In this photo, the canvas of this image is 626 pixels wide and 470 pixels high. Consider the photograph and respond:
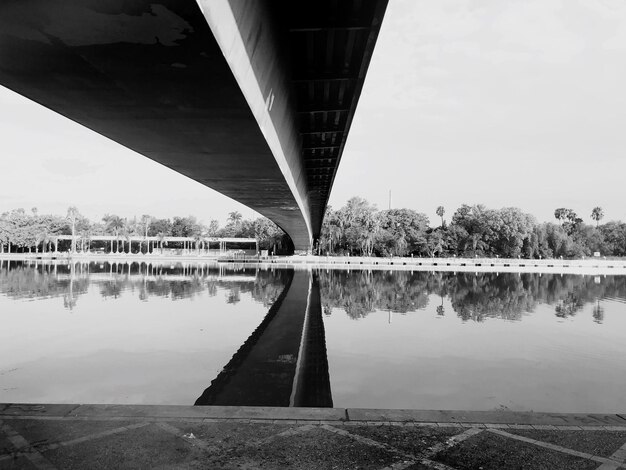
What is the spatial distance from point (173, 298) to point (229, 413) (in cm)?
2154

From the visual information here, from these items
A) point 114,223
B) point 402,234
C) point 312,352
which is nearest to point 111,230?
point 114,223

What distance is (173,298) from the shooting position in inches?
1077

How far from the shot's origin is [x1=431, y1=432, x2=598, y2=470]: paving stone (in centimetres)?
546

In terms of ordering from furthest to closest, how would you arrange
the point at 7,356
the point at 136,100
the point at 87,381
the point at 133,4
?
the point at 7,356 < the point at 87,381 < the point at 136,100 < the point at 133,4

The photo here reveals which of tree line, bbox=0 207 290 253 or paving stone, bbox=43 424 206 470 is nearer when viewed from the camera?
paving stone, bbox=43 424 206 470

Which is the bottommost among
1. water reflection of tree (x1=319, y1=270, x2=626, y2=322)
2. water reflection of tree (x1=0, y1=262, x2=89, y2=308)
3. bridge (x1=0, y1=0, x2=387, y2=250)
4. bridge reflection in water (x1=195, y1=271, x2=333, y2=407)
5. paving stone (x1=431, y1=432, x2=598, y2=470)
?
water reflection of tree (x1=319, y1=270, x2=626, y2=322)

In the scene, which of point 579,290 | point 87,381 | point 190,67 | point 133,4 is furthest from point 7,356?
point 579,290

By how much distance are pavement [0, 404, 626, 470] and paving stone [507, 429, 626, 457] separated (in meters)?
0.01

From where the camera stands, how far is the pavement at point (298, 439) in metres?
5.48

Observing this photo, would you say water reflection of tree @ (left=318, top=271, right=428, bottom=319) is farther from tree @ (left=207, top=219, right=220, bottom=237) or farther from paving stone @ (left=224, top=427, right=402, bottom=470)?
tree @ (left=207, top=219, right=220, bottom=237)

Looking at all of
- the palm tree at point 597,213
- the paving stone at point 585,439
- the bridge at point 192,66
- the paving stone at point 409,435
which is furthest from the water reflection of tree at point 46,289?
the palm tree at point 597,213

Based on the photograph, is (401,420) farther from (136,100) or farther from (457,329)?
(457,329)

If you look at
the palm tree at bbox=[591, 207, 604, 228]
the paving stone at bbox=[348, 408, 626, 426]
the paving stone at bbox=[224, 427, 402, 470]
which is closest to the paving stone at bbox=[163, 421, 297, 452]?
the paving stone at bbox=[224, 427, 402, 470]

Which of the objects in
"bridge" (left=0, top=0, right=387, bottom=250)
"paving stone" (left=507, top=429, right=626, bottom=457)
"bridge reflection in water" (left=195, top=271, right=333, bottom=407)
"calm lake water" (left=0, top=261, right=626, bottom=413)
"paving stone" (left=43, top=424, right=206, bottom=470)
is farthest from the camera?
"calm lake water" (left=0, top=261, right=626, bottom=413)
